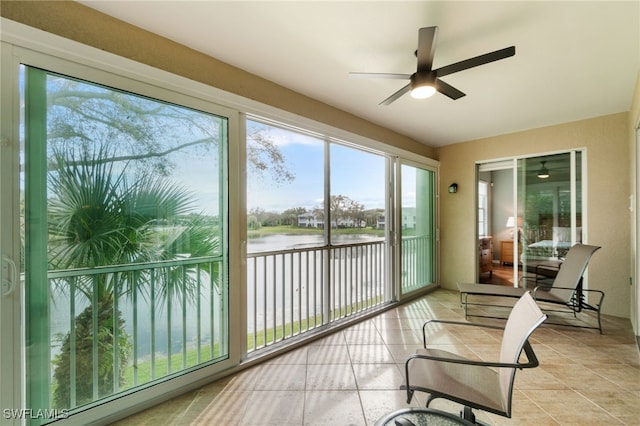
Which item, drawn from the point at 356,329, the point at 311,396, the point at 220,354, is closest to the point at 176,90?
the point at 220,354

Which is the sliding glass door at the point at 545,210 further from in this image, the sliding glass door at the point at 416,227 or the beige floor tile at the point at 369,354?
the beige floor tile at the point at 369,354

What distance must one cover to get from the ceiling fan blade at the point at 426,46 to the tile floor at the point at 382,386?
8.22ft

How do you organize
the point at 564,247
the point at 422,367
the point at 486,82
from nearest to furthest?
the point at 422,367, the point at 486,82, the point at 564,247

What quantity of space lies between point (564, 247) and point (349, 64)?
4241mm

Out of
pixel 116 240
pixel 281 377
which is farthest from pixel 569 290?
pixel 116 240

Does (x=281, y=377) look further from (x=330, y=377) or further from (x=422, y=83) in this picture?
(x=422, y=83)

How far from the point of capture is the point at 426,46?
5.84 ft

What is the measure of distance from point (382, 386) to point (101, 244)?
2.34m

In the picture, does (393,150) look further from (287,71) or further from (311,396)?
(311,396)

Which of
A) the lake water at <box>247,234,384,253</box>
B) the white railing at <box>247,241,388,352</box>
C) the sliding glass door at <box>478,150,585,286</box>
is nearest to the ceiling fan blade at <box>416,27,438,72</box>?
the lake water at <box>247,234,384,253</box>

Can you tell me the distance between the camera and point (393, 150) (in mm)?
4113

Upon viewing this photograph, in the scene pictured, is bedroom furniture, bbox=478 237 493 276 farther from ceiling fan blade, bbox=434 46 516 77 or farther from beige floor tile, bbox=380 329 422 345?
ceiling fan blade, bbox=434 46 516 77

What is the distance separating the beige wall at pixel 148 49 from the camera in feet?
5.16

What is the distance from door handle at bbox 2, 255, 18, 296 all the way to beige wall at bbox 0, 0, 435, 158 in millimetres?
1361
